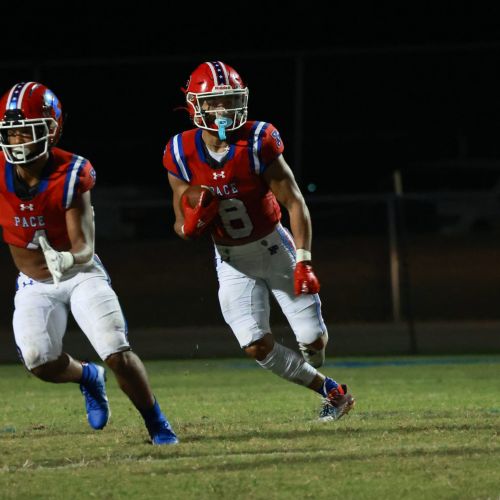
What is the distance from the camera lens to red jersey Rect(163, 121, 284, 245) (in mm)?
6855

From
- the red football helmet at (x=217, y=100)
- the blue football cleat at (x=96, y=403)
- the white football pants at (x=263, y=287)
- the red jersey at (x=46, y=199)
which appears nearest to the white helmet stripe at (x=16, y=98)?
the red jersey at (x=46, y=199)

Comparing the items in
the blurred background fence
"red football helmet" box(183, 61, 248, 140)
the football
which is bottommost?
the blurred background fence

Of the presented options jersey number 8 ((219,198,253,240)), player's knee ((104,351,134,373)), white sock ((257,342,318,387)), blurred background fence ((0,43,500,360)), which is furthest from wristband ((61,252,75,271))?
blurred background fence ((0,43,500,360))

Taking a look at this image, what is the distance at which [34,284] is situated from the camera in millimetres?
6434

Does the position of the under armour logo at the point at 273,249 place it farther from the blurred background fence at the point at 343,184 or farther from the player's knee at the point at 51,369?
the blurred background fence at the point at 343,184

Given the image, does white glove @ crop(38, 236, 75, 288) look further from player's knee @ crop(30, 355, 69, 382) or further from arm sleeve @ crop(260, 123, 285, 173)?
arm sleeve @ crop(260, 123, 285, 173)

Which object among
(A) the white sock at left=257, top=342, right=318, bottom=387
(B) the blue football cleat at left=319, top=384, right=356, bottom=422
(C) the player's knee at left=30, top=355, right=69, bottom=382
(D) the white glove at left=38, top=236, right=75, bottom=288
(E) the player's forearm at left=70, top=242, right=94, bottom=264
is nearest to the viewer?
(D) the white glove at left=38, top=236, right=75, bottom=288

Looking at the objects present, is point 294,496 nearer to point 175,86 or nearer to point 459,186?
point 175,86

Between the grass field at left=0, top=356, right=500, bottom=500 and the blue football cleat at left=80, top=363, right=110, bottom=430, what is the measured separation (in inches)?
3.3

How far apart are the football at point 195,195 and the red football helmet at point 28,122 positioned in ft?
2.56

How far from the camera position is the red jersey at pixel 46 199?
6.24 meters

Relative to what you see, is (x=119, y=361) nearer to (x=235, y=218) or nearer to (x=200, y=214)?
(x=200, y=214)

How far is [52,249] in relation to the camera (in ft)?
20.0

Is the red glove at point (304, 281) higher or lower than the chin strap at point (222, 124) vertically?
lower
